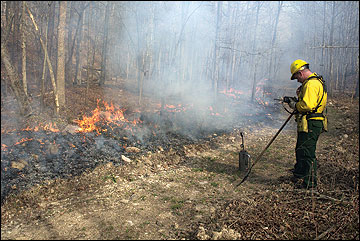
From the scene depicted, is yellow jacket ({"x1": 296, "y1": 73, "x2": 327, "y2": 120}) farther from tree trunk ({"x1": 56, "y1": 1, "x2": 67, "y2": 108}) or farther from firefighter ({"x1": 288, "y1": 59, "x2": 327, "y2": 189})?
tree trunk ({"x1": 56, "y1": 1, "x2": 67, "y2": 108})

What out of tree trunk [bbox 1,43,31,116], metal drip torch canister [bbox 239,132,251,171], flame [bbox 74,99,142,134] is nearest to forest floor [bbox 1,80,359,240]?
metal drip torch canister [bbox 239,132,251,171]

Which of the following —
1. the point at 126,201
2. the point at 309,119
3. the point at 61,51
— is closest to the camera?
the point at 126,201

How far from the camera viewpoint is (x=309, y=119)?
381cm

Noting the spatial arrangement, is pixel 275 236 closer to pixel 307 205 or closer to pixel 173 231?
pixel 307 205

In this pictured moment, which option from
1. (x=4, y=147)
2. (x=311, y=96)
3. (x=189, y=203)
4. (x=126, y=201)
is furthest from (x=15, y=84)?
(x=311, y=96)

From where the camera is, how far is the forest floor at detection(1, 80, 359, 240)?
9.14 ft

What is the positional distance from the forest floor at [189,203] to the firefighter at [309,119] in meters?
0.31

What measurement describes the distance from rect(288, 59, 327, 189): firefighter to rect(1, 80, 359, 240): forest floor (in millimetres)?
305

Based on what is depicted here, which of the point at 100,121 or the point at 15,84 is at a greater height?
the point at 15,84

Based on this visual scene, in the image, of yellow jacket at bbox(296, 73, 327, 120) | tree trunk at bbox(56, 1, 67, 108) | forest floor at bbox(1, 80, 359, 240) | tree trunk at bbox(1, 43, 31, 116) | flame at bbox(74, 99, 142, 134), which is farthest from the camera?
tree trunk at bbox(56, 1, 67, 108)

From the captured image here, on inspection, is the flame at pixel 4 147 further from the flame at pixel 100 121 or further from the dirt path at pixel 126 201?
the dirt path at pixel 126 201

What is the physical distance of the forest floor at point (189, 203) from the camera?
2785mm

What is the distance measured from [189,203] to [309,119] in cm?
233

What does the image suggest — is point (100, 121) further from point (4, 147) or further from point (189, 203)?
point (189, 203)
